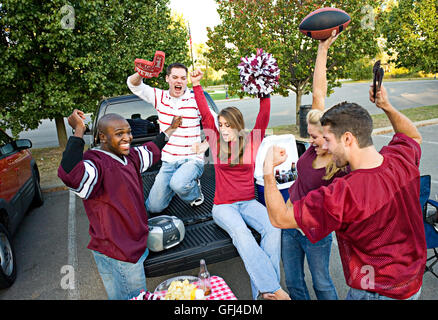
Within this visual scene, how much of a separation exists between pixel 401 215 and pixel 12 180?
4.83m

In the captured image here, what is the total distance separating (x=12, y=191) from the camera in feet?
14.1

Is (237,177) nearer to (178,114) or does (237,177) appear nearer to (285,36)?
(178,114)

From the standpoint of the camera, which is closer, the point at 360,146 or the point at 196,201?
the point at 360,146

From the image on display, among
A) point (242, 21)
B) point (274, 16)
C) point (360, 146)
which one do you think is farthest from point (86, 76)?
point (360, 146)

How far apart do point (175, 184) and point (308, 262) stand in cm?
183

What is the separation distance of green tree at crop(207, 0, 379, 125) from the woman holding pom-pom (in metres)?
6.28

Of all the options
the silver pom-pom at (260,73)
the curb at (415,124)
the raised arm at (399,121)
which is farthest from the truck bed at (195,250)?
the curb at (415,124)

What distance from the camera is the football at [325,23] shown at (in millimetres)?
3238

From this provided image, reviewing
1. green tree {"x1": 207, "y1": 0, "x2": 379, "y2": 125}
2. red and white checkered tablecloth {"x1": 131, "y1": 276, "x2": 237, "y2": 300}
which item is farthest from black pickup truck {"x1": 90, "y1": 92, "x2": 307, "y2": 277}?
green tree {"x1": 207, "y1": 0, "x2": 379, "y2": 125}

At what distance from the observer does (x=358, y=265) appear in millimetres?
1757

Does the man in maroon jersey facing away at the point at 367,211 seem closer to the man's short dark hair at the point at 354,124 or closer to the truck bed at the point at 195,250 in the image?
the man's short dark hair at the point at 354,124

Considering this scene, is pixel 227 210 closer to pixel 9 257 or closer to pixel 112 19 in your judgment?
pixel 9 257

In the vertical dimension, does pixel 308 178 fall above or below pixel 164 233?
above

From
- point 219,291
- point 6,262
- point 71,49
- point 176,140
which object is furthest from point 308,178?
point 71,49
